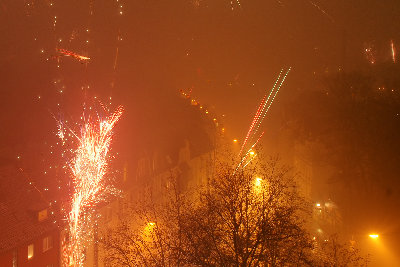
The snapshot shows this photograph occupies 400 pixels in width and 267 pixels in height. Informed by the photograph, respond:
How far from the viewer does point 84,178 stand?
1841 cm

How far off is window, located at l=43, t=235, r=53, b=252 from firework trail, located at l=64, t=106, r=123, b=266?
93 centimetres

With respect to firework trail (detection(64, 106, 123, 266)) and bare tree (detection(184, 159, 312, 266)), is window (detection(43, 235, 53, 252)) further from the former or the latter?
bare tree (detection(184, 159, 312, 266))

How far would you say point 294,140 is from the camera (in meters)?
22.1

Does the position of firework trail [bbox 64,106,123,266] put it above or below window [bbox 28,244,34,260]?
above

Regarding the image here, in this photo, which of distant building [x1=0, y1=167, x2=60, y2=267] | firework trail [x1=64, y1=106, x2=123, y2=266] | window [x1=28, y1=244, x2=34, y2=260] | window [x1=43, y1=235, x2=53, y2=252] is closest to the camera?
distant building [x1=0, y1=167, x2=60, y2=267]

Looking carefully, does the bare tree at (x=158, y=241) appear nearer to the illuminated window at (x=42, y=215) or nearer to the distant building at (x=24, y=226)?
the distant building at (x=24, y=226)

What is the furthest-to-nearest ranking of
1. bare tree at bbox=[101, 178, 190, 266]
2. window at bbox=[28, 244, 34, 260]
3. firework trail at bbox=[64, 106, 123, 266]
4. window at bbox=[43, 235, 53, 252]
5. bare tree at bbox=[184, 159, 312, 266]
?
firework trail at bbox=[64, 106, 123, 266], window at bbox=[43, 235, 53, 252], window at bbox=[28, 244, 34, 260], bare tree at bbox=[101, 178, 190, 266], bare tree at bbox=[184, 159, 312, 266]

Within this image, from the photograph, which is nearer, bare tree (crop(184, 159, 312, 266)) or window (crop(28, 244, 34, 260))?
bare tree (crop(184, 159, 312, 266))

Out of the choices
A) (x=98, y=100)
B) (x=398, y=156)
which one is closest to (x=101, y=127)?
(x=98, y=100)

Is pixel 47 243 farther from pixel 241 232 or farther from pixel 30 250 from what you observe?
pixel 241 232

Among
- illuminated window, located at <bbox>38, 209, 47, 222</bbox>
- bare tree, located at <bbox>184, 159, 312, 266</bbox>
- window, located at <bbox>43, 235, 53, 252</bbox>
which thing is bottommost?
bare tree, located at <bbox>184, 159, 312, 266</bbox>

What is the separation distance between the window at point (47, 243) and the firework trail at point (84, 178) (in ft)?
3.05

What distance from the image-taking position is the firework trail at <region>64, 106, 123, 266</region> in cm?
1806

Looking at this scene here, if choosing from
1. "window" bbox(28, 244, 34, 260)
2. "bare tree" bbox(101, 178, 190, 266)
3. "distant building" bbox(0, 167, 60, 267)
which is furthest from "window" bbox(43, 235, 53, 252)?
"bare tree" bbox(101, 178, 190, 266)
